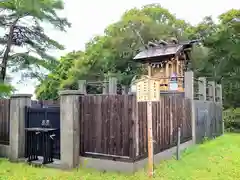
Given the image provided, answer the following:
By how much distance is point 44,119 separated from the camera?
297 inches

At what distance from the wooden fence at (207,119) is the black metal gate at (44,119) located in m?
5.36

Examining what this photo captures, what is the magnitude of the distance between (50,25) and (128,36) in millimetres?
7356

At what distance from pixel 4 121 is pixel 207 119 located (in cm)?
794

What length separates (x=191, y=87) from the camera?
1008 centimetres

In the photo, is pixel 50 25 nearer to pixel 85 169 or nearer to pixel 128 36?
pixel 128 36

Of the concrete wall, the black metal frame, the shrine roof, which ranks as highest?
the shrine roof

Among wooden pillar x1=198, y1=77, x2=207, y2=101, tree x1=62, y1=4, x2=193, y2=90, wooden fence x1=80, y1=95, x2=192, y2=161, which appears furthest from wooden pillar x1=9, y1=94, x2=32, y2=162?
tree x1=62, y1=4, x2=193, y2=90

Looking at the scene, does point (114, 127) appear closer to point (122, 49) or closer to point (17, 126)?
point (17, 126)

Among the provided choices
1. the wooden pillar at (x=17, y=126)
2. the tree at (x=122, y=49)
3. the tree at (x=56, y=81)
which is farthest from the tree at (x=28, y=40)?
the wooden pillar at (x=17, y=126)

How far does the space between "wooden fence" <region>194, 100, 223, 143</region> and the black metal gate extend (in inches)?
211

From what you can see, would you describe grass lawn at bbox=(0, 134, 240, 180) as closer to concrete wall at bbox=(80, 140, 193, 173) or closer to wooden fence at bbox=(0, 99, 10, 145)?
concrete wall at bbox=(80, 140, 193, 173)

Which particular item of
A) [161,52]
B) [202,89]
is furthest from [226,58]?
[202,89]

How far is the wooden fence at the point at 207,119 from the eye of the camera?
10.5m

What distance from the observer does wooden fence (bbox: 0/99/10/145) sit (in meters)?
7.86
